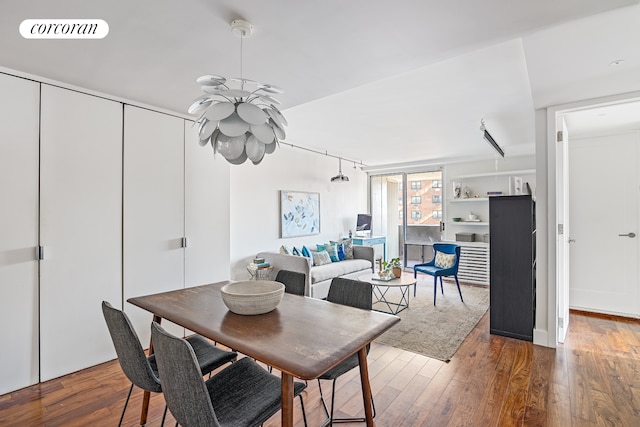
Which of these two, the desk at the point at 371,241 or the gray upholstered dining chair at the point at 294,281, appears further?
the desk at the point at 371,241

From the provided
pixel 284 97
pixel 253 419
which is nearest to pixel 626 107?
pixel 284 97

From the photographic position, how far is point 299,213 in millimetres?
5602

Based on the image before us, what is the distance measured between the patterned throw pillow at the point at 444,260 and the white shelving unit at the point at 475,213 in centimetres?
151

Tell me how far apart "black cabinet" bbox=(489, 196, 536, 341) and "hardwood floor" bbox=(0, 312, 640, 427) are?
30cm

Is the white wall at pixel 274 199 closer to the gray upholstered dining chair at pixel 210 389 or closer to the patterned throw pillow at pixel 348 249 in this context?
the patterned throw pillow at pixel 348 249

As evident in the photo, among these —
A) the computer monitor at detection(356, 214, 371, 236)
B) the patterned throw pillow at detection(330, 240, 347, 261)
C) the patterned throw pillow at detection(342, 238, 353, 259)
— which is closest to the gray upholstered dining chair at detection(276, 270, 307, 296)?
the patterned throw pillow at detection(330, 240, 347, 261)

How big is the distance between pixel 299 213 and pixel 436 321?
2.88 meters

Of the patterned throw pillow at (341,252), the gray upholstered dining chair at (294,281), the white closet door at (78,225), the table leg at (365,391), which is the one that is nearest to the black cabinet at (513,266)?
the gray upholstered dining chair at (294,281)

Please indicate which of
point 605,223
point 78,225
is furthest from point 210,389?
point 605,223

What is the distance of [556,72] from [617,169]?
2.48 m

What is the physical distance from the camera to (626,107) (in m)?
2.97

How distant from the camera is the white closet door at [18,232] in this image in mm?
2264

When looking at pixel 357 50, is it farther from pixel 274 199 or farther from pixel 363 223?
pixel 363 223

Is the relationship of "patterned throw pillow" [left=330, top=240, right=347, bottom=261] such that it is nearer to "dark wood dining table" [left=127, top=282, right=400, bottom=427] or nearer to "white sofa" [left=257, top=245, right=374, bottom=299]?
"white sofa" [left=257, top=245, right=374, bottom=299]
